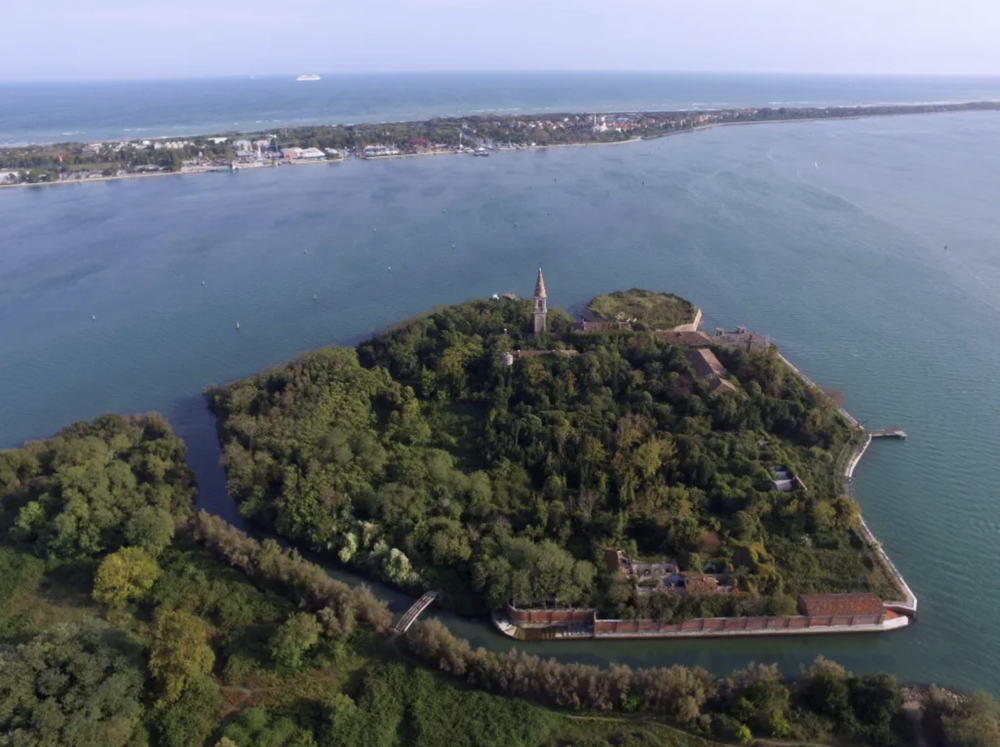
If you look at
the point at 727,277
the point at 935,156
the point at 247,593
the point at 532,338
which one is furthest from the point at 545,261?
the point at 935,156

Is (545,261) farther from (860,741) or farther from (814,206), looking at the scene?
(860,741)

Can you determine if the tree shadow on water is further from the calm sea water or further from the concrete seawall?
the calm sea water

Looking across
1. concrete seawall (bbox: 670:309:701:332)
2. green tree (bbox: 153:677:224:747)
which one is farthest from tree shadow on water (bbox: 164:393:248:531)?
concrete seawall (bbox: 670:309:701:332)

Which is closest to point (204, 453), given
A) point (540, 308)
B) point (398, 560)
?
point (398, 560)

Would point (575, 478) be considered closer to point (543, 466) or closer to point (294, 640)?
point (543, 466)

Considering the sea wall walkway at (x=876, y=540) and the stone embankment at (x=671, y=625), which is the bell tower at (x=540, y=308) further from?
the stone embankment at (x=671, y=625)

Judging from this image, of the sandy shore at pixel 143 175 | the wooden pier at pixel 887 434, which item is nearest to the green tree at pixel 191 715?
the wooden pier at pixel 887 434
